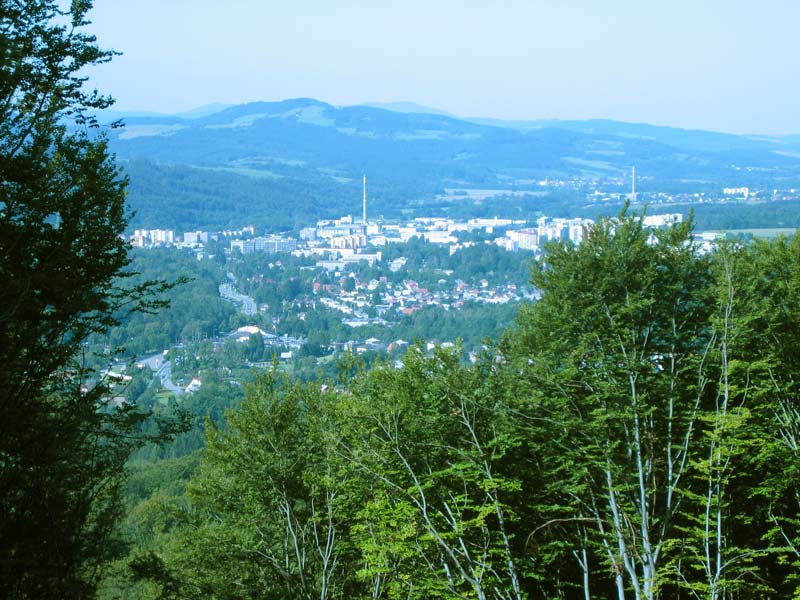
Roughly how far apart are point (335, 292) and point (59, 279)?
8383cm

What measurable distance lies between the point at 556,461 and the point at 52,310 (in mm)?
5356

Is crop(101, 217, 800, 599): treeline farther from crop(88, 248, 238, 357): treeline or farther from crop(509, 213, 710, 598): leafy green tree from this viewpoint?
crop(88, 248, 238, 357): treeline

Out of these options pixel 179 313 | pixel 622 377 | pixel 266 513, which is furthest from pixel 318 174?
pixel 622 377

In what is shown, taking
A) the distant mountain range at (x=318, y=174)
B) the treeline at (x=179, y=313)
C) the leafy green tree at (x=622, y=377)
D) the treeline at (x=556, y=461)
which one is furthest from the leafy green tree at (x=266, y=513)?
the distant mountain range at (x=318, y=174)

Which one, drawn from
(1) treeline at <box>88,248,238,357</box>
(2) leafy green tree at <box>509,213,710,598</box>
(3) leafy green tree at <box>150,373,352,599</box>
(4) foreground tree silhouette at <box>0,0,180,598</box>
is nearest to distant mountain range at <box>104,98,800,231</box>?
(1) treeline at <box>88,248,238,357</box>

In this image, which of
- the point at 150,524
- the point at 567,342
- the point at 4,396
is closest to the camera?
the point at 4,396

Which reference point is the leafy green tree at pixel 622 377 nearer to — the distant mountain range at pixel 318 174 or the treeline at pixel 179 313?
the treeline at pixel 179 313

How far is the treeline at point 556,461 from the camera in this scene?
8.37m

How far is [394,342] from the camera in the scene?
61875 mm

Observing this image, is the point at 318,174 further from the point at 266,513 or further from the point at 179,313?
the point at 266,513

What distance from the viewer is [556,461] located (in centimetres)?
911

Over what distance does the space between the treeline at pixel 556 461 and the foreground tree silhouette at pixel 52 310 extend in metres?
2.56

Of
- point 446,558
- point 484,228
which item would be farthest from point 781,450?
point 484,228

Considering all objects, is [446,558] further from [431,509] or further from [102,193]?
[102,193]
